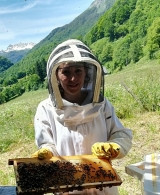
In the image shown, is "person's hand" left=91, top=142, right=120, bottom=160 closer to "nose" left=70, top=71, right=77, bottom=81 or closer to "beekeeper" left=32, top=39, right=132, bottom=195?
"beekeeper" left=32, top=39, right=132, bottom=195

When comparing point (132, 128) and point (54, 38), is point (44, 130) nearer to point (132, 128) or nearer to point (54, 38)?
point (132, 128)

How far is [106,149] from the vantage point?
1892mm

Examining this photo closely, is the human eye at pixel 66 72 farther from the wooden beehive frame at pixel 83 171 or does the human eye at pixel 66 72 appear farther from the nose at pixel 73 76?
the wooden beehive frame at pixel 83 171

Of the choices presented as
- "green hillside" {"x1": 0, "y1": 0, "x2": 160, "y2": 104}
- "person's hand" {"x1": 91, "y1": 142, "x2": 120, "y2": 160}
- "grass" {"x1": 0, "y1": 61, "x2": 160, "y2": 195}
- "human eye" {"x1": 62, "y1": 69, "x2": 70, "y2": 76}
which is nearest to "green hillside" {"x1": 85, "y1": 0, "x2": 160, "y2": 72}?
"green hillside" {"x1": 0, "y1": 0, "x2": 160, "y2": 104}

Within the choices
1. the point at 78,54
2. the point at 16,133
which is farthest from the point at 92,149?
the point at 16,133

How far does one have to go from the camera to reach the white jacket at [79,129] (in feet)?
6.66

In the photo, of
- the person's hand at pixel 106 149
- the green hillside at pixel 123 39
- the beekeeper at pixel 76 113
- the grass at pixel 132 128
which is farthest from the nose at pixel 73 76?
the green hillside at pixel 123 39

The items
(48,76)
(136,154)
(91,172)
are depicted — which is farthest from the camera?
(136,154)

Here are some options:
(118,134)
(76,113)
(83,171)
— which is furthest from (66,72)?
(83,171)

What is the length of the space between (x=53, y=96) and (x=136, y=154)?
3.28m

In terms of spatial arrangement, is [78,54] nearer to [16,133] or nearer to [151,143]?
[151,143]

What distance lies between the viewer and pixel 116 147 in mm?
1935

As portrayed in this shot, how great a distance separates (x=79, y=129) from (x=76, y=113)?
0.12 meters

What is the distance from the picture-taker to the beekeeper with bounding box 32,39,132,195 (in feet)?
6.65
